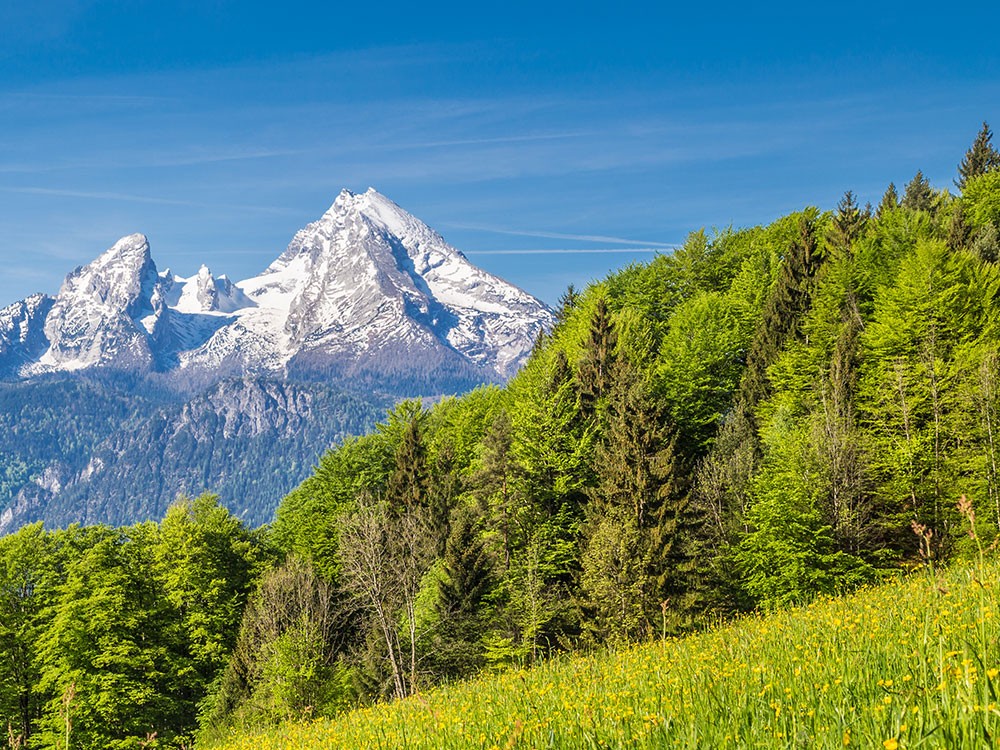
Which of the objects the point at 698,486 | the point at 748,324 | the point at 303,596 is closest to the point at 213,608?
the point at 303,596

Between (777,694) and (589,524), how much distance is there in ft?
131

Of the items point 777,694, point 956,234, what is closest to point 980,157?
point 956,234

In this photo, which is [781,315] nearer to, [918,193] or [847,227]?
[847,227]

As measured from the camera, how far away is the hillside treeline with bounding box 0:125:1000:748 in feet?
125

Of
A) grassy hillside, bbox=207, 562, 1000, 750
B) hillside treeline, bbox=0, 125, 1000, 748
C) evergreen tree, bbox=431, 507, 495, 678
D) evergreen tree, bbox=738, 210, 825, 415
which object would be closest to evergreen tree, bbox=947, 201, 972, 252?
hillside treeline, bbox=0, 125, 1000, 748

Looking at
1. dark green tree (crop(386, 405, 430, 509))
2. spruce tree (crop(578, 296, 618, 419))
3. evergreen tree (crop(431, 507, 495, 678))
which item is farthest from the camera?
dark green tree (crop(386, 405, 430, 509))

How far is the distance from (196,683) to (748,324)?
176 ft

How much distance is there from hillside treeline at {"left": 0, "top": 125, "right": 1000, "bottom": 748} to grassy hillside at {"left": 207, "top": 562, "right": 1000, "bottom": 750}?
24.2 meters

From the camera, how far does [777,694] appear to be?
4.79 metres

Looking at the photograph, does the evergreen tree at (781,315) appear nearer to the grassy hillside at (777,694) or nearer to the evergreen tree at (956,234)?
the evergreen tree at (956,234)

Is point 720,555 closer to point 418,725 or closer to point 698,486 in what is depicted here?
point 698,486

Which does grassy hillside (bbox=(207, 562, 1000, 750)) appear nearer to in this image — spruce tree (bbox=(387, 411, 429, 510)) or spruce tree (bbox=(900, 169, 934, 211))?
spruce tree (bbox=(387, 411, 429, 510))

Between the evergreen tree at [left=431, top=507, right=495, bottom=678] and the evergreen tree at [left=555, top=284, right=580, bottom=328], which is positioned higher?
the evergreen tree at [left=555, top=284, right=580, bottom=328]

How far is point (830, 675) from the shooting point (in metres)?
4.82
